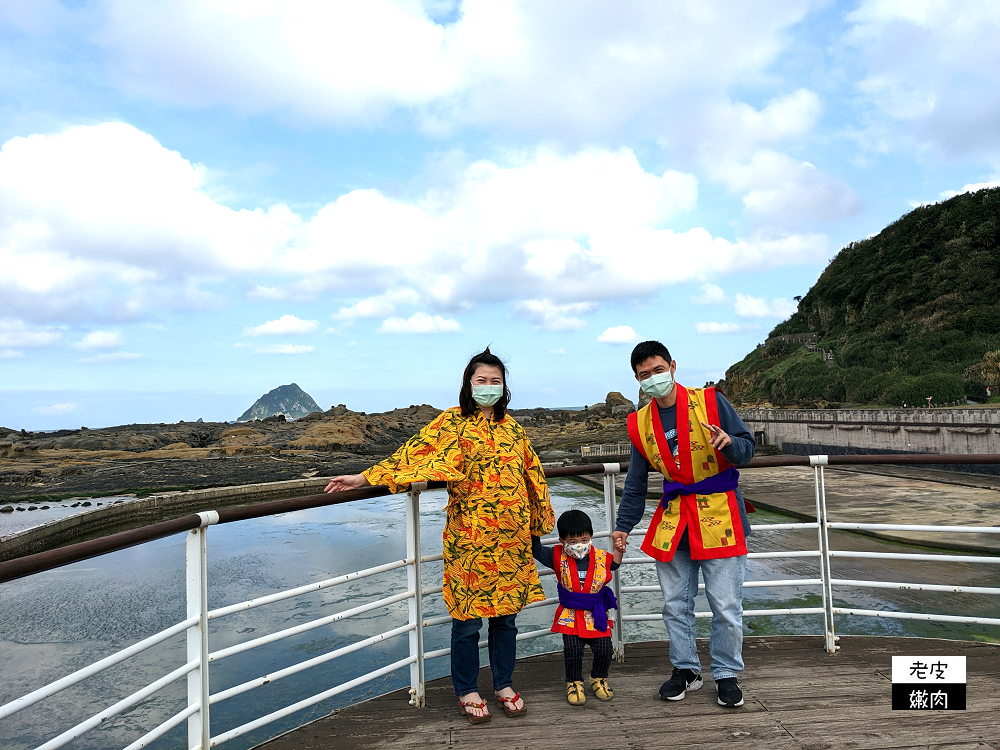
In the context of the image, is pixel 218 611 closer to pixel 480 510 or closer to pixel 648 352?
pixel 480 510

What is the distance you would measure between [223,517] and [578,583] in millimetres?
1248

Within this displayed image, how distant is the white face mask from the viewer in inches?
90.0

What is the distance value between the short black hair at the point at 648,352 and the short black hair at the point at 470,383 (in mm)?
478

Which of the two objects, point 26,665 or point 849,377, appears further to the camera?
point 849,377

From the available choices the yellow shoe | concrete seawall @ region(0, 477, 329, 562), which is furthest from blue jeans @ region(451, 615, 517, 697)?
concrete seawall @ region(0, 477, 329, 562)

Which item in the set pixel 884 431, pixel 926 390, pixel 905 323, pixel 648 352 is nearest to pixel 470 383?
pixel 648 352

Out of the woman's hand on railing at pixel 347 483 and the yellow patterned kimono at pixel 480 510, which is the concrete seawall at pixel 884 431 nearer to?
the yellow patterned kimono at pixel 480 510

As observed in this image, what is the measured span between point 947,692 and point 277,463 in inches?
996

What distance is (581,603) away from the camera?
2375 mm

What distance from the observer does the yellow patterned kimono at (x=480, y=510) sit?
7.24ft

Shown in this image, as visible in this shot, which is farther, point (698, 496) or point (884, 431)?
point (884, 431)

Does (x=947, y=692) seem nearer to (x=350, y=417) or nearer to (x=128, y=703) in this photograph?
(x=128, y=703)

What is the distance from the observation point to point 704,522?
7.54 ft

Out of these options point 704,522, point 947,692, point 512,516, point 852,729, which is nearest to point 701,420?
point 704,522
